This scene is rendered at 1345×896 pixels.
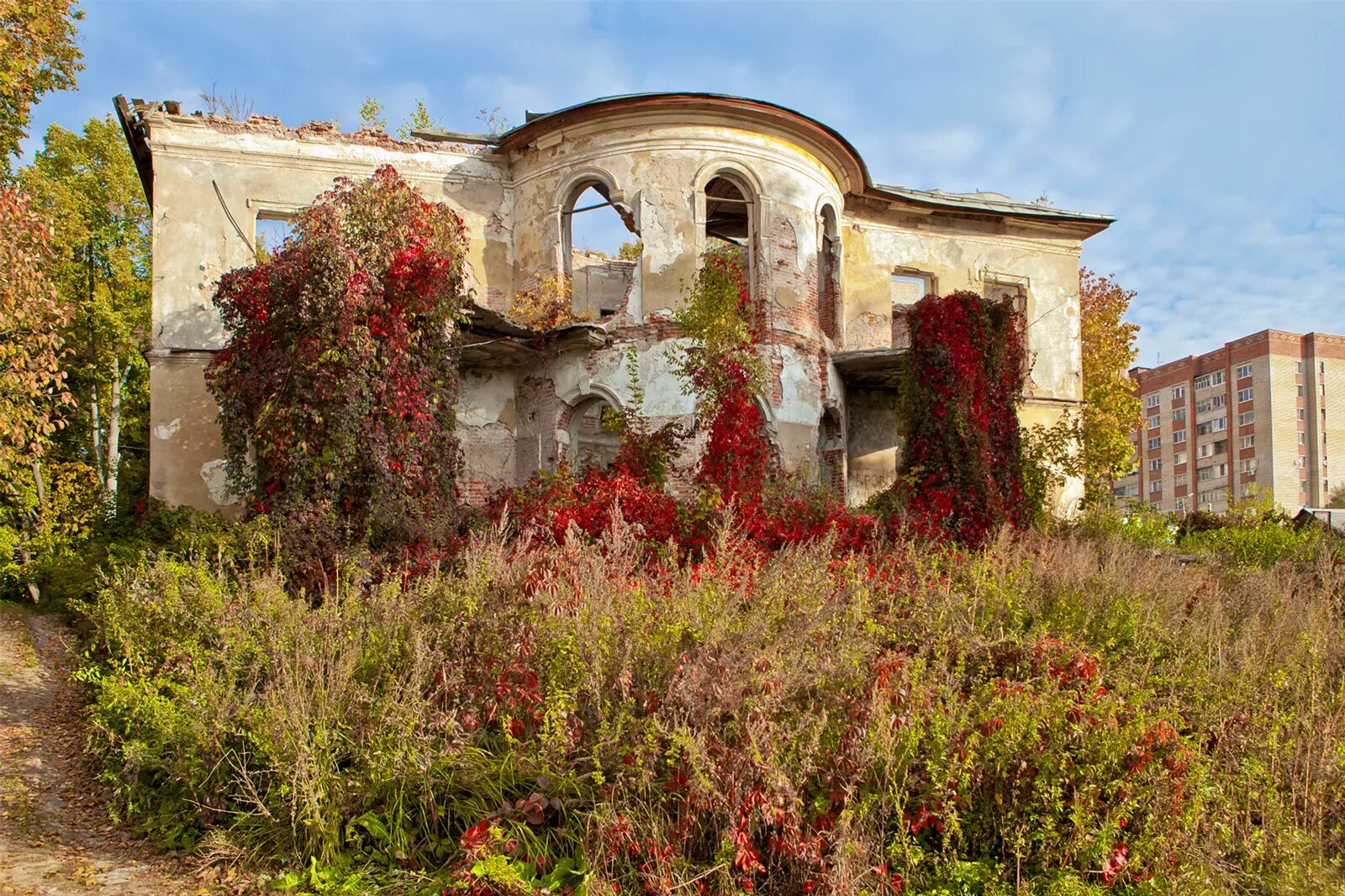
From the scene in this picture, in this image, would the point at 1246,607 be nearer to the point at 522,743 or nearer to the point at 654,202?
the point at 522,743

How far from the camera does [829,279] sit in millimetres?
17906

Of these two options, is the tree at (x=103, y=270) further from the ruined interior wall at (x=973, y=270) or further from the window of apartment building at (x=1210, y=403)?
the window of apartment building at (x=1210, y=403)

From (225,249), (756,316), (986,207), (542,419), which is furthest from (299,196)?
(986,207)

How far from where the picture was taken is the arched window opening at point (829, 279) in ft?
57.5

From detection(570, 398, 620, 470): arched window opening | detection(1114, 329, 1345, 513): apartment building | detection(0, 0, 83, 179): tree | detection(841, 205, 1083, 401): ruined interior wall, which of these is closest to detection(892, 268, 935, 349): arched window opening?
detection(841, 205, 1083, 401): ruined interior wall

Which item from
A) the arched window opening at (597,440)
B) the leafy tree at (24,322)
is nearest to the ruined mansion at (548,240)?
the leafy tree at (24,322)

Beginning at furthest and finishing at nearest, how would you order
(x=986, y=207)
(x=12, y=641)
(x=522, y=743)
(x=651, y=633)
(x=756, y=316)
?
(x=986, y=207) → (x=756, y=316) → (x=12, y=641) → (x=651, y=633) → (x=522, y=743)

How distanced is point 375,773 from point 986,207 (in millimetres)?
17580

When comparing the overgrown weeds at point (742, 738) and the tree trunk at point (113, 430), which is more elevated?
the tree trunk at point (113, 430)

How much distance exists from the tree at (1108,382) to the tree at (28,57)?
20623 millimetres

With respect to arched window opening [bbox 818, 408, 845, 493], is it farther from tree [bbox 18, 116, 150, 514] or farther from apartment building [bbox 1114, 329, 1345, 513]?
apartment building [bbox 1114, 329, 1345, 513]

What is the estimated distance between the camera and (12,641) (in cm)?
1171

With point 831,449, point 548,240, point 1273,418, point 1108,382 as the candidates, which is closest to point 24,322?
point 548,240

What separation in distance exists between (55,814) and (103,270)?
20124 mm
